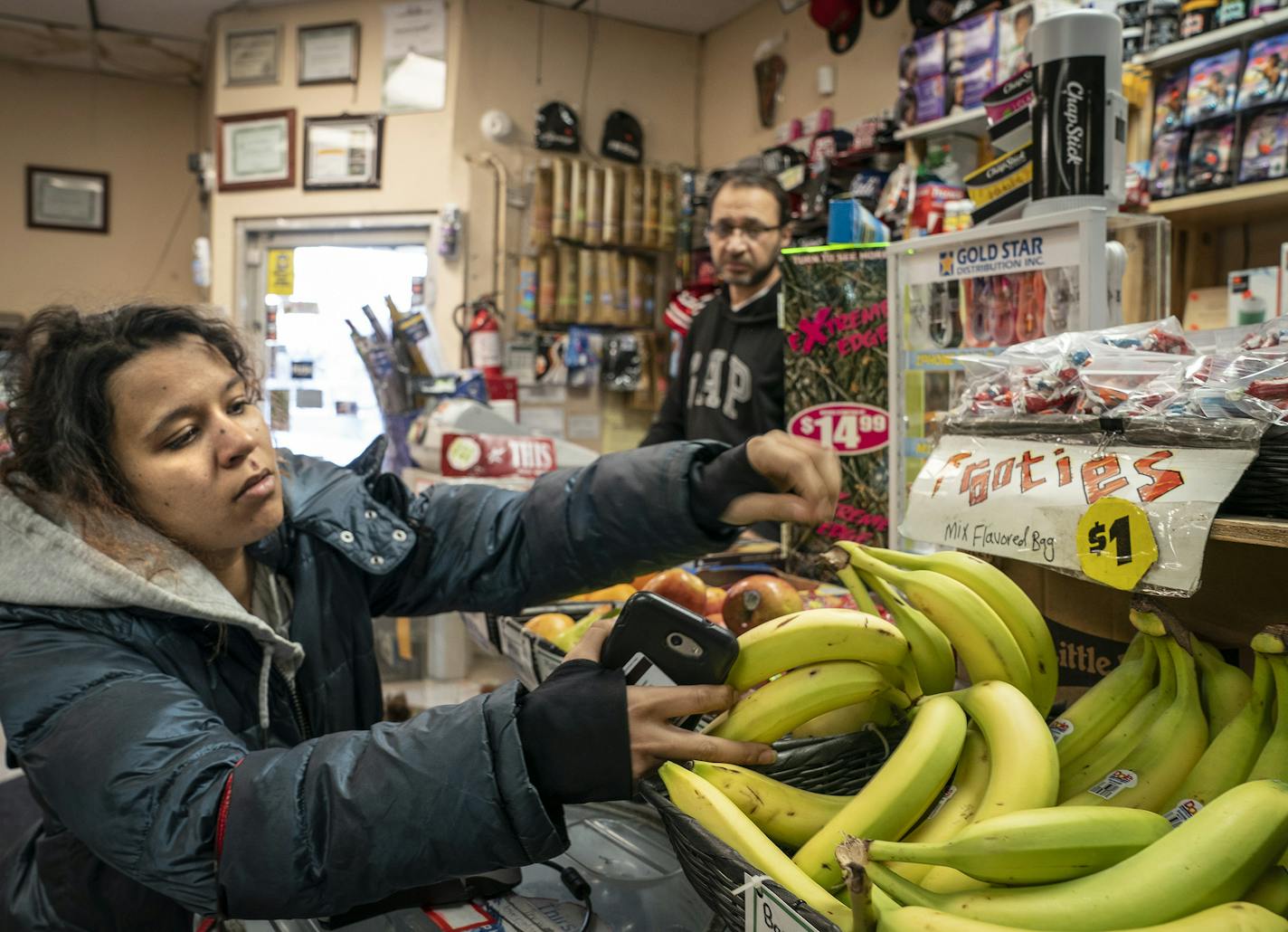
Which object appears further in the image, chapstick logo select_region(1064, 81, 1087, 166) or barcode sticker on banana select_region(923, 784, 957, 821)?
chapstick logo select_region(1064, 81, 1087, 166)

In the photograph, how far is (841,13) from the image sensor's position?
4723 mm

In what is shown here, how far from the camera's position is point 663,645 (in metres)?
0.84

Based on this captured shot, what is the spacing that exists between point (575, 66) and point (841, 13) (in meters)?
1.62

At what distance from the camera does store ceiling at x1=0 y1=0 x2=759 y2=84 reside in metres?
5.30

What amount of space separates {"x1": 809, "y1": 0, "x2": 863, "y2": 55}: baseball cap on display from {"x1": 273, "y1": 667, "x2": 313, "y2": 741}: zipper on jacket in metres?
4.49

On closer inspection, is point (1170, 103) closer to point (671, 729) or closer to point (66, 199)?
point (671, 729)

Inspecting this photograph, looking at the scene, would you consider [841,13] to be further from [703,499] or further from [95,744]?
[95,744]

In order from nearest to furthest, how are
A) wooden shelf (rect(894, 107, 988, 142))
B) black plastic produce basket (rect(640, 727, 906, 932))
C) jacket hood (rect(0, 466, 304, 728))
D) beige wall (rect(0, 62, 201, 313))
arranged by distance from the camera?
black plastic produce basket (rect(640, 727, 906, 932)) → jacket hood (rect(0, 466, 304, 728)) → wooden shelf (rect(894, 107, 988, 142)) → beige wall (rect(0, 62, 201, 313))

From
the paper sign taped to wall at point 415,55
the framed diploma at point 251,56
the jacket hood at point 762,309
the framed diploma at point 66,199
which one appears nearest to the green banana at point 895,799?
the jacket hood at point 762,309

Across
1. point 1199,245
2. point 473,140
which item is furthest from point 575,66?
point 1199,245

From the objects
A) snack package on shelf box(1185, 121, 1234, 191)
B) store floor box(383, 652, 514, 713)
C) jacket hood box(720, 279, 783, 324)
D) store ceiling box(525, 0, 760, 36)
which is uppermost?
store ceiling box(525, 0, 760, 36)

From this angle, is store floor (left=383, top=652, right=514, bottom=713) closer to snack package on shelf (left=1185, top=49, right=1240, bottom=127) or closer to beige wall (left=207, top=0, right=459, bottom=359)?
beige wall (left=207, top=0, right=459, bottom=359)

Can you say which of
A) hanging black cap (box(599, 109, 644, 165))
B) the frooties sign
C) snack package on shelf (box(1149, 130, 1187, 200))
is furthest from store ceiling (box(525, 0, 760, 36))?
the frooties sign

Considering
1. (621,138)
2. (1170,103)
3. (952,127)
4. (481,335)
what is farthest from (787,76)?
(1170,103)
